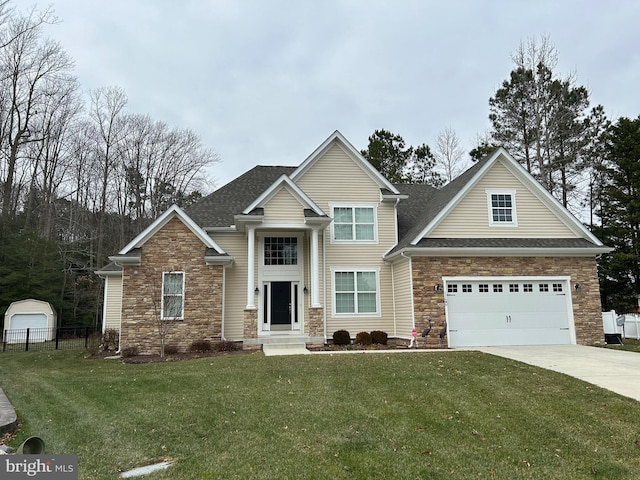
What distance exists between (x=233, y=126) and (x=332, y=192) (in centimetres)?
1376

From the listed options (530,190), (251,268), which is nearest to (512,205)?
(530,190)

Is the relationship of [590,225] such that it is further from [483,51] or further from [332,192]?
[332,192]

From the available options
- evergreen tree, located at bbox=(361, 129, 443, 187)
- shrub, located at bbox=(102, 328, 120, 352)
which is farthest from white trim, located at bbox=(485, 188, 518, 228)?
evergreen tree, located at bbox=(361, 129, 443, 187)

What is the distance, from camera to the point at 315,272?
15.6 meters

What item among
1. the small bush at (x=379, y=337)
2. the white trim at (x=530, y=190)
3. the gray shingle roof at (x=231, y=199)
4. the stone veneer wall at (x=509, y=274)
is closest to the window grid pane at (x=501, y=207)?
the white trim at (x=530, y=190)

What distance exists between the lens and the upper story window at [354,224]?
56.7ft

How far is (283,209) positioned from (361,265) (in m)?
3.80

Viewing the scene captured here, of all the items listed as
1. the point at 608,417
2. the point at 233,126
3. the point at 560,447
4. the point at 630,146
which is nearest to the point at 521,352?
the point at 608,417

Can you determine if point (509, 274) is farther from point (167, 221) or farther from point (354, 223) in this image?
point (167, 221)

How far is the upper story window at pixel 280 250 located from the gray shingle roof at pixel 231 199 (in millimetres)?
1735

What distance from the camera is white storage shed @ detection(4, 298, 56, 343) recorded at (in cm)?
2370

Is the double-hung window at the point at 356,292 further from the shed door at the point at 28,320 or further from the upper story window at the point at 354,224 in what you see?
the shed door at the point at 28,320

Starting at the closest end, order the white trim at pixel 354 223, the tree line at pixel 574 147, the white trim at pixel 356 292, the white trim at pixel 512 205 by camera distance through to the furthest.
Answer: the white trim at pixel 512 205 < the white trim at pixel 356 292 < the white trim at pixel 354 223 < the tree line at pixel 574 147

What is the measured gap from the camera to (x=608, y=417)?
6.48 m
